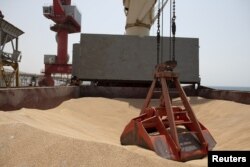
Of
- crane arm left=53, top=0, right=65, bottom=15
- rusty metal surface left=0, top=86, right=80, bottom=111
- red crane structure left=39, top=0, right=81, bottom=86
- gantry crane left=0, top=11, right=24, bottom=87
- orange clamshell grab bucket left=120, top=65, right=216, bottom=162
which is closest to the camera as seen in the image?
orange clamshell grab bucket left=120, top=65, right=216, bottom=162

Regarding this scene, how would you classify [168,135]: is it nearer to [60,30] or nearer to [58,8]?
[58,8]

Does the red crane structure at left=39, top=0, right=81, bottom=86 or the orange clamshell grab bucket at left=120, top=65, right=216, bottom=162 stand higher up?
→ the red crane structure at left=39, top=0, right=81, bottom=86

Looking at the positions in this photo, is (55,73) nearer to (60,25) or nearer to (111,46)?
(60,25)

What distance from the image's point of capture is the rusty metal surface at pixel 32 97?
221 inches

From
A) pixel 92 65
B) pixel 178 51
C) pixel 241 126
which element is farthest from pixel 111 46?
pixel 241 126

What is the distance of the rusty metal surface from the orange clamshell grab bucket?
236 cm

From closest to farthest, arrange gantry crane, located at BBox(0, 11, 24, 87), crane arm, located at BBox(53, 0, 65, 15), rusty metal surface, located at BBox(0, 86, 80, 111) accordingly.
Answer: rusty metal surface, located at BBox(0, 86, 80, 111) < gantry crane, located at BBox(0, 11, 24, 87) < crane arm, located at BBox(53, 0, 65, 15)

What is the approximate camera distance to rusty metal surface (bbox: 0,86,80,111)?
18.4 feet

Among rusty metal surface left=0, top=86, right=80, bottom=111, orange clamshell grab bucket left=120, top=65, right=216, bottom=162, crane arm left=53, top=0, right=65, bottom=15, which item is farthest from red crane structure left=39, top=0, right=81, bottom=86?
orange clamshell grab bucket left=120, top=65, right=216, bottom=162

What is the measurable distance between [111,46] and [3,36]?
11.3 meters

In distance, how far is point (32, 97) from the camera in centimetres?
692

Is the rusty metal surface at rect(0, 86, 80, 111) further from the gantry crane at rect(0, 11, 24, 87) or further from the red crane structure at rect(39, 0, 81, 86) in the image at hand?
the red crane structure at rect(39, 0, 81, 86)

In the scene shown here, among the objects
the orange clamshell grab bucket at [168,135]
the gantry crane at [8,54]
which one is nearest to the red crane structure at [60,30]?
the gantry crane at [8,54]

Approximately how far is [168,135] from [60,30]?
3983 centimetres
